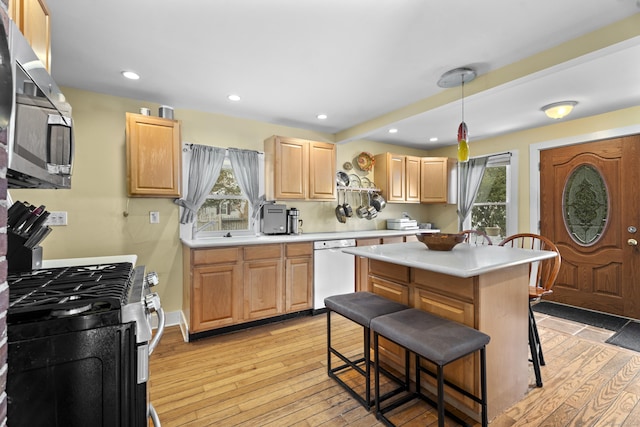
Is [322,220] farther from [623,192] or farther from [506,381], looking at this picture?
[623,192]

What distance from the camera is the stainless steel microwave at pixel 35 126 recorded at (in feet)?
2.91

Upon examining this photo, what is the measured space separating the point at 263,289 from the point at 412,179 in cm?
303

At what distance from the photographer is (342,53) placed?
2197 mm

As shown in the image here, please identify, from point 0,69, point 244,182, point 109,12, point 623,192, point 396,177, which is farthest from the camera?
point 396,177

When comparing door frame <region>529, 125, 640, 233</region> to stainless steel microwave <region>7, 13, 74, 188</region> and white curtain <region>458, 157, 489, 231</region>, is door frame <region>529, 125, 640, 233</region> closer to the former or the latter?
white curtain <region>458, 157, 489, 231</region>

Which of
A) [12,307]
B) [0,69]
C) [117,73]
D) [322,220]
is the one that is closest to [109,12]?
[117,73]

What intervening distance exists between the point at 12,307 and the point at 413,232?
4.35 m

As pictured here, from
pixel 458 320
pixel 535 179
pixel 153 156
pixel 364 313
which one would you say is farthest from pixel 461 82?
pixel 153 156

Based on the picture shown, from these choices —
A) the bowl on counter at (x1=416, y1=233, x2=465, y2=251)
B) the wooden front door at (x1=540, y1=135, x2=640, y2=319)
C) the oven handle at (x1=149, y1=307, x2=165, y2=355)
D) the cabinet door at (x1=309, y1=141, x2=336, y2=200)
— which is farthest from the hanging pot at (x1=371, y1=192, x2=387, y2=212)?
the oven handle at (x1=149, y1=307, x2=165, y2=355)

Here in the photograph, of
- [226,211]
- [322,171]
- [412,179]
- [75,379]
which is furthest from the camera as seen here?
[412,179]

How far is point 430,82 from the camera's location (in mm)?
2666

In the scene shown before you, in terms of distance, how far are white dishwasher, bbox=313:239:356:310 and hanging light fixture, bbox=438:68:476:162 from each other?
1784 millimetres

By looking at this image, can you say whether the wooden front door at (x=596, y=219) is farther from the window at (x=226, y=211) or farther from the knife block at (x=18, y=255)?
the knife block at (x=18, y=255)

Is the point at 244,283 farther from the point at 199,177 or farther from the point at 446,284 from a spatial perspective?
the point at 446,284
